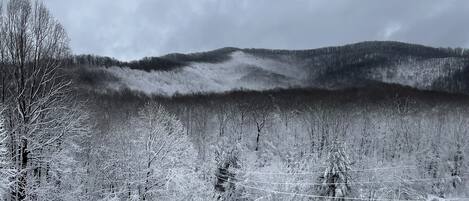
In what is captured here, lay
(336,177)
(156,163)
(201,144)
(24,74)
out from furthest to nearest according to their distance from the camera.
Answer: (201,144) < (336,177) < (156,163) < (24,74)

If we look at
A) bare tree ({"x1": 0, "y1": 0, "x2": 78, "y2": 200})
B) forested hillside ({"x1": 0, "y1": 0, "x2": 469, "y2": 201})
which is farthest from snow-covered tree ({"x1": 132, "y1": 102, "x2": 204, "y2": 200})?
bare tree ({"x1": 0, "y1": 0, "x2": 78, "y2": 200})

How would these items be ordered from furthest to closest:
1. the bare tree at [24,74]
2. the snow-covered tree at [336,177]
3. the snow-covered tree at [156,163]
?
the snow-covered tree at [336,177], the snow-covered tree at [156,163], the bare tree at [24,74]

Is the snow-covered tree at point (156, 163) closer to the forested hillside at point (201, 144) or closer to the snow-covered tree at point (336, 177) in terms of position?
the forested hillside at point (201, 144)

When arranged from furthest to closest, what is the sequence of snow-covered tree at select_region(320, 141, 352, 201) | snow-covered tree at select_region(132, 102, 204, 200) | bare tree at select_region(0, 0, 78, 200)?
snow-covered tree at select_region(320, 141, 352, 201) < snow-covered tree at select_region(132, 102, 204, 200) < bare tree at select_region(0, 0, 78, 200)

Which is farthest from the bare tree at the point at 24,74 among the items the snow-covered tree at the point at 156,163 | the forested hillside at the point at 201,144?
the snow-covered tree at the point at 156,163

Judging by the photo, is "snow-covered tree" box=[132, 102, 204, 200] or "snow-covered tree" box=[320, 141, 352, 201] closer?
"snow-covered tree" box=[132, 102, 204, 200]

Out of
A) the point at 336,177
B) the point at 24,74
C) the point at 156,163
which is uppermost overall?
the point at 24,74

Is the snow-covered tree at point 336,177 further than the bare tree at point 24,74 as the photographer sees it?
Yes

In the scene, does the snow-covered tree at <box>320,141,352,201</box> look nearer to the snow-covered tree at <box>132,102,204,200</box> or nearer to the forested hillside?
the forested hillside

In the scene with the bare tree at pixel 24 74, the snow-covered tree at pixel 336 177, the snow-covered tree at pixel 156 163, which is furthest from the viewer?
the snow-covered tree at pixel 336 177

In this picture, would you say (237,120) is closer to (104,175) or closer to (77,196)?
(104,175)

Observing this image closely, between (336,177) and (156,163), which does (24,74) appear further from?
(336,177)

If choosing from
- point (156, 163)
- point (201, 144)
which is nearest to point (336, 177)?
point (156, 163)

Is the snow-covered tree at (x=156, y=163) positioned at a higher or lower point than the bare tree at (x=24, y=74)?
lower
